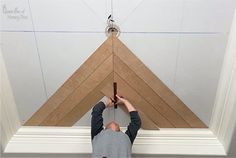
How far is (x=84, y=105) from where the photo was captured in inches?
70.7

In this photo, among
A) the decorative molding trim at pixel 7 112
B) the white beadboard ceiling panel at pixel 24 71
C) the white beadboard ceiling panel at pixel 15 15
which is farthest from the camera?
the decorative molding trim at pixel 7 112

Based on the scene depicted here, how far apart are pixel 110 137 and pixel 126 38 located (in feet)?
1.60

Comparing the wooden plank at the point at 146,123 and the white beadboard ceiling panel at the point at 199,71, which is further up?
the white beadboard ceiling panel at the point at 199,71

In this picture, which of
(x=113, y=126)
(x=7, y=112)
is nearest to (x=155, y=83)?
(x=113, y=126)

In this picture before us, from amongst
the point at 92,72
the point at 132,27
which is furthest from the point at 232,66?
the point at 92,72

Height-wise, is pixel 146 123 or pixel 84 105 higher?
pixel 84 105

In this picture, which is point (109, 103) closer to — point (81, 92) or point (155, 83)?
point (81, 92)

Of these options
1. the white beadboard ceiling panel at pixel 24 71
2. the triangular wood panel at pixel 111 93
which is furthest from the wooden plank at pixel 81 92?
the white beadboard ceiling panel at pixel 24 71

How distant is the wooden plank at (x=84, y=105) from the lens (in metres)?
1.74

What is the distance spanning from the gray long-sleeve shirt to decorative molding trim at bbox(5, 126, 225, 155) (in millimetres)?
169

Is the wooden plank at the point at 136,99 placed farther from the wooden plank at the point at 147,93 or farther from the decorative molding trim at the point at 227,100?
the decorative molding trim at the point at 227,100

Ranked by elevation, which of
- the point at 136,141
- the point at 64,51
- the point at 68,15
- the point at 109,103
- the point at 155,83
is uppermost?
the point at 68,15

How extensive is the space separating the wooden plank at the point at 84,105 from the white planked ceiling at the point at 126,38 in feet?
0.54

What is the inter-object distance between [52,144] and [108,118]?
0.35 meters
